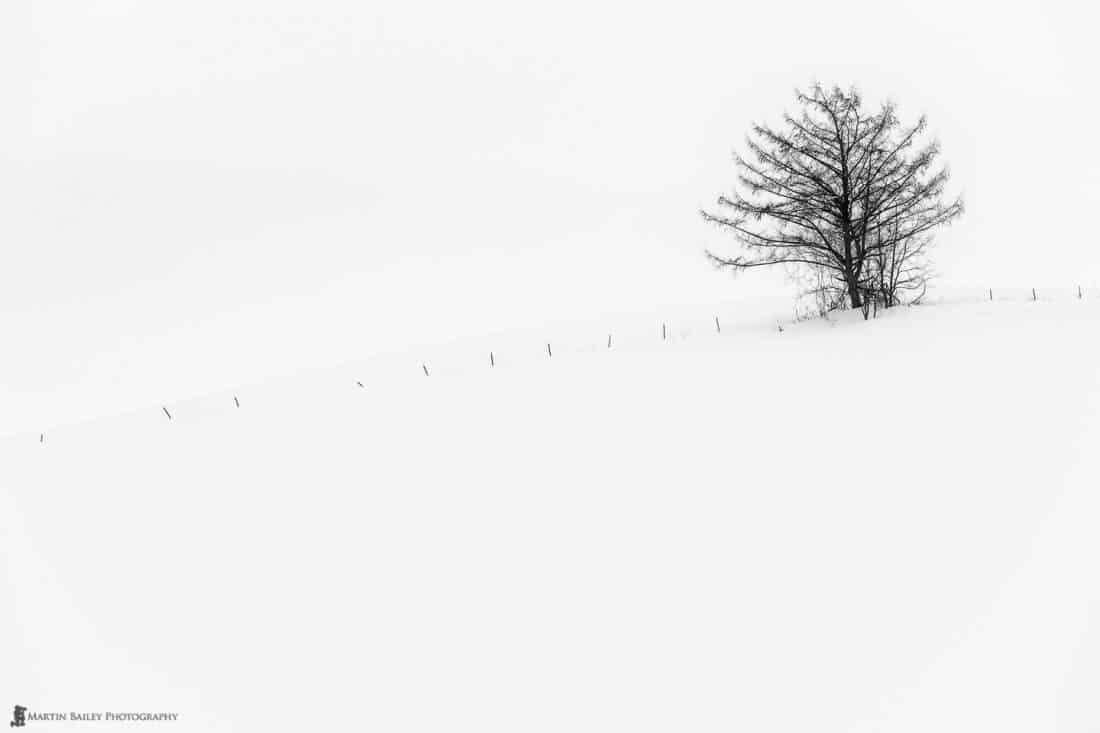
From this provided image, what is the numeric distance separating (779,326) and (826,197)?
183 inches

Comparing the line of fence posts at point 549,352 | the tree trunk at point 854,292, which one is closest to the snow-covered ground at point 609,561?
the line of fence posts at point 549,352

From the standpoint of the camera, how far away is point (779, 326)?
23141mm

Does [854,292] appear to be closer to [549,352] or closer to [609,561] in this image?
[549,352]

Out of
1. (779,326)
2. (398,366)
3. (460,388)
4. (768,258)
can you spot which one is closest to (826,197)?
(768,258)

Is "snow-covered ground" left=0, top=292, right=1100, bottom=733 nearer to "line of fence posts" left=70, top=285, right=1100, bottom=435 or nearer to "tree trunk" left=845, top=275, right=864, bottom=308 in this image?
"line of fence posts" left=70, top=285, right=1100, bottom=435

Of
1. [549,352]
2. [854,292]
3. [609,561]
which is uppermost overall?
[854,292]

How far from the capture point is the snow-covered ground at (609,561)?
731 centimetres

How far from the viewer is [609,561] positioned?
9.53 metres

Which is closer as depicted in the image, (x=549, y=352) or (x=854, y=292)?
(x=549, y=352)

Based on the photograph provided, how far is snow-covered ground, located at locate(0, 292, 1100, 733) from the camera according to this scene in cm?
731

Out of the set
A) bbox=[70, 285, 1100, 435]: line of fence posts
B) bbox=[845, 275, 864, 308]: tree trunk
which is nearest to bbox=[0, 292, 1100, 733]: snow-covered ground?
bbox=[70, 285, 1100, 435]: line of fence posts

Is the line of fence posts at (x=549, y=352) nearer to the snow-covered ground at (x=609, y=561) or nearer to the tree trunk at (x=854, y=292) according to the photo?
the tree trunk at (x=854, y=292)

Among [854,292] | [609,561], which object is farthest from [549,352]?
[609,561]

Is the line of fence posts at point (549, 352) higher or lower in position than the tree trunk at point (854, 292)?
lower
